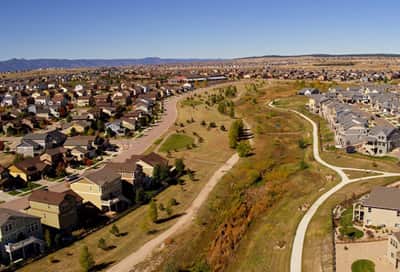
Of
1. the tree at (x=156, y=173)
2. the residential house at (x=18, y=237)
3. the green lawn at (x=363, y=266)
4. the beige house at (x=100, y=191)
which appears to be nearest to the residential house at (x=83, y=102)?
the tree at (x=156, y=173)

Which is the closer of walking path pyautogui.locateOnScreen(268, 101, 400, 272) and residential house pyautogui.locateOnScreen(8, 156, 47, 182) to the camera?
walking path pyautogui.locateOnScreen(268, 101, 400, 272)

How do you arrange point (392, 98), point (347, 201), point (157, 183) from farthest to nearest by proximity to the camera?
point (392, 98) < point (157, 183) < point (347, 201)

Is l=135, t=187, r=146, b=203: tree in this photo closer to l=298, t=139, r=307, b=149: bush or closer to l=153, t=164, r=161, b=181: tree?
l=153, t=164, r=161, b=181: tree

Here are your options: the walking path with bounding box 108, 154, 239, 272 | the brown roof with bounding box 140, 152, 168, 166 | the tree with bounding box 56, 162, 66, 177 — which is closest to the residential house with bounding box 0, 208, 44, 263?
the walking path with bounding box 108, 154, 239, 272

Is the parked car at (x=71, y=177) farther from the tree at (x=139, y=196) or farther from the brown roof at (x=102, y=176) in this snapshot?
the tree at (x=139, y=196)

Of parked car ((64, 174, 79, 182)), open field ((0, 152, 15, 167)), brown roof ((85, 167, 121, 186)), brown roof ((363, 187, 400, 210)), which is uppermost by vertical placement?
brown roof ((85, 167, 121, 186))

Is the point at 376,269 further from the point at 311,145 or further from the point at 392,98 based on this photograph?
the point at 392,98

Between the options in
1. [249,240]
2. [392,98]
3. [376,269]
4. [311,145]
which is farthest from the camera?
[392,98]

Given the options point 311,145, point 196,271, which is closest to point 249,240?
point 196,271
